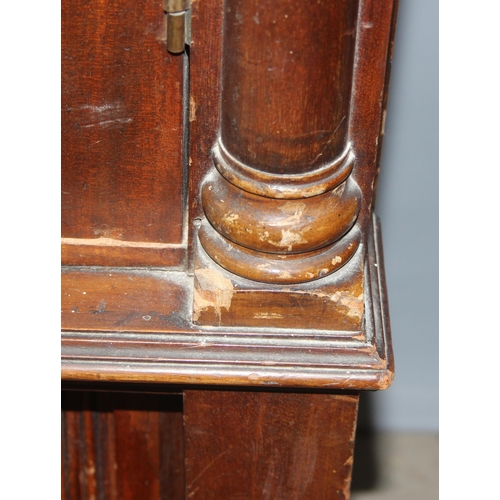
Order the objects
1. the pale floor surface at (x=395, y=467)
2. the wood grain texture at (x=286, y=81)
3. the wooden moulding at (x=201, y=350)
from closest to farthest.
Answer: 1. the wood grain texture at (x=286, y=81)
2. the wooden moulding at (x=201, y=350)
3. the pale floor surface at (x=395, y=467)

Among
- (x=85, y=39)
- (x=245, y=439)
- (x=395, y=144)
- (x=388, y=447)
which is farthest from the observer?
(x=388, y=447)

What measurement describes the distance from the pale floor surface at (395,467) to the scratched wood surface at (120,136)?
1.28 meters

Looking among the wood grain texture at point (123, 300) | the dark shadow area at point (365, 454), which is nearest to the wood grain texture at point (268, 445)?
the wood grain texture at point (123, 300)

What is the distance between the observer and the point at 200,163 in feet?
3.42

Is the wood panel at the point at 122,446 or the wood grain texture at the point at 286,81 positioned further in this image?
the wood panel at the point at 122,446

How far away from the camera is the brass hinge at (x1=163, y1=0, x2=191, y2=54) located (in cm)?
96

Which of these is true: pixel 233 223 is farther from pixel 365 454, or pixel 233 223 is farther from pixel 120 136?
pixel 365 454

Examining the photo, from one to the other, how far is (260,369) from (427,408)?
137 cm

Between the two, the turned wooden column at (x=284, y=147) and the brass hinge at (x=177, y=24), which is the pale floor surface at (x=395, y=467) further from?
the brass hinge at (x=177, y=24)

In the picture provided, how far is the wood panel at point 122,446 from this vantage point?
1.33 metres

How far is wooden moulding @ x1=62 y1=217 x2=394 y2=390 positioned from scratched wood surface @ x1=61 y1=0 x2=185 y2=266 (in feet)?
0.25

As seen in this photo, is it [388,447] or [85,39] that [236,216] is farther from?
[388,447]

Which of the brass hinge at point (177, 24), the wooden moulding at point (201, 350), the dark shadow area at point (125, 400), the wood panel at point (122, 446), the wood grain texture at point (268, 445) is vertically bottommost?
the wood panel at point (122, 446)

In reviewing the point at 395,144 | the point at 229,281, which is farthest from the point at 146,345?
the point at 395,144
